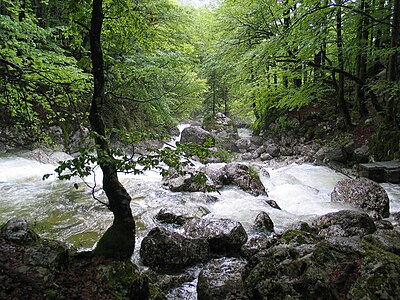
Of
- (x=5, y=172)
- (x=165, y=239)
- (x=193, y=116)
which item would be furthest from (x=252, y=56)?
(x=193, y=116)

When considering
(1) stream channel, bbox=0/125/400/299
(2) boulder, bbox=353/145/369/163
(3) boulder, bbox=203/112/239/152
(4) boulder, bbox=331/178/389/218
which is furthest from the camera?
(3) boulder, bbox=203/112/239/152

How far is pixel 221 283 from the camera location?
349 cm

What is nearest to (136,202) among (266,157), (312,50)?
(312,50)

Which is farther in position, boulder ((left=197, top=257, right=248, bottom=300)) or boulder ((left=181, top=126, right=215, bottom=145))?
boulder ((left=181, top=126, right=215, bottom=145))

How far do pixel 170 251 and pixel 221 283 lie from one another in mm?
1108

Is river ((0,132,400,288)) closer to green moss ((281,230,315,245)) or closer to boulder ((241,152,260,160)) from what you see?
green moss ((281,230,315,245))

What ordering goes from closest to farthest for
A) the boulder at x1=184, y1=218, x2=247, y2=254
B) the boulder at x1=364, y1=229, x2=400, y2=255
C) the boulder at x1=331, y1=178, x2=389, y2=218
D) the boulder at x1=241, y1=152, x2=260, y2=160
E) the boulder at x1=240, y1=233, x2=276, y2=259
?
the boulder at x1=364, y1=229, x2=400, y2=255
the boulder at x1=240, y1=233, x2=276, y2=259
the boulder at x1=184, y1=218, x2=247, y2=254
the boulder at x1=331, y1=178, x2=389, y2=218
the boulder at x1=241, y1=152, x2=260, y2=160

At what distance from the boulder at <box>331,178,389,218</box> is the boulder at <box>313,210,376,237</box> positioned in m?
1.81

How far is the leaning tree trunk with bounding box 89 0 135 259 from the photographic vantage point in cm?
307

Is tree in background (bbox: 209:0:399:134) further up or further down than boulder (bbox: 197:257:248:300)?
further up

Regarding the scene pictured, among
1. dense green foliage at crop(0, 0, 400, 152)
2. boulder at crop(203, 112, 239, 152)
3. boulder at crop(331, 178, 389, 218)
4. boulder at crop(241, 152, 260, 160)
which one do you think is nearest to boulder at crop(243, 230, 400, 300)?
dense green foliage at crop(0, 0, 400, 152)

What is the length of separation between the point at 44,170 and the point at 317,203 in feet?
31.0

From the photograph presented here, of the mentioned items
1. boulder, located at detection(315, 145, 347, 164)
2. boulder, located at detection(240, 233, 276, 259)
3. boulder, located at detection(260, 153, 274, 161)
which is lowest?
boulder, located at detection(260, 153, 274, 161)

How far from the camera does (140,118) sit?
57.2ft
